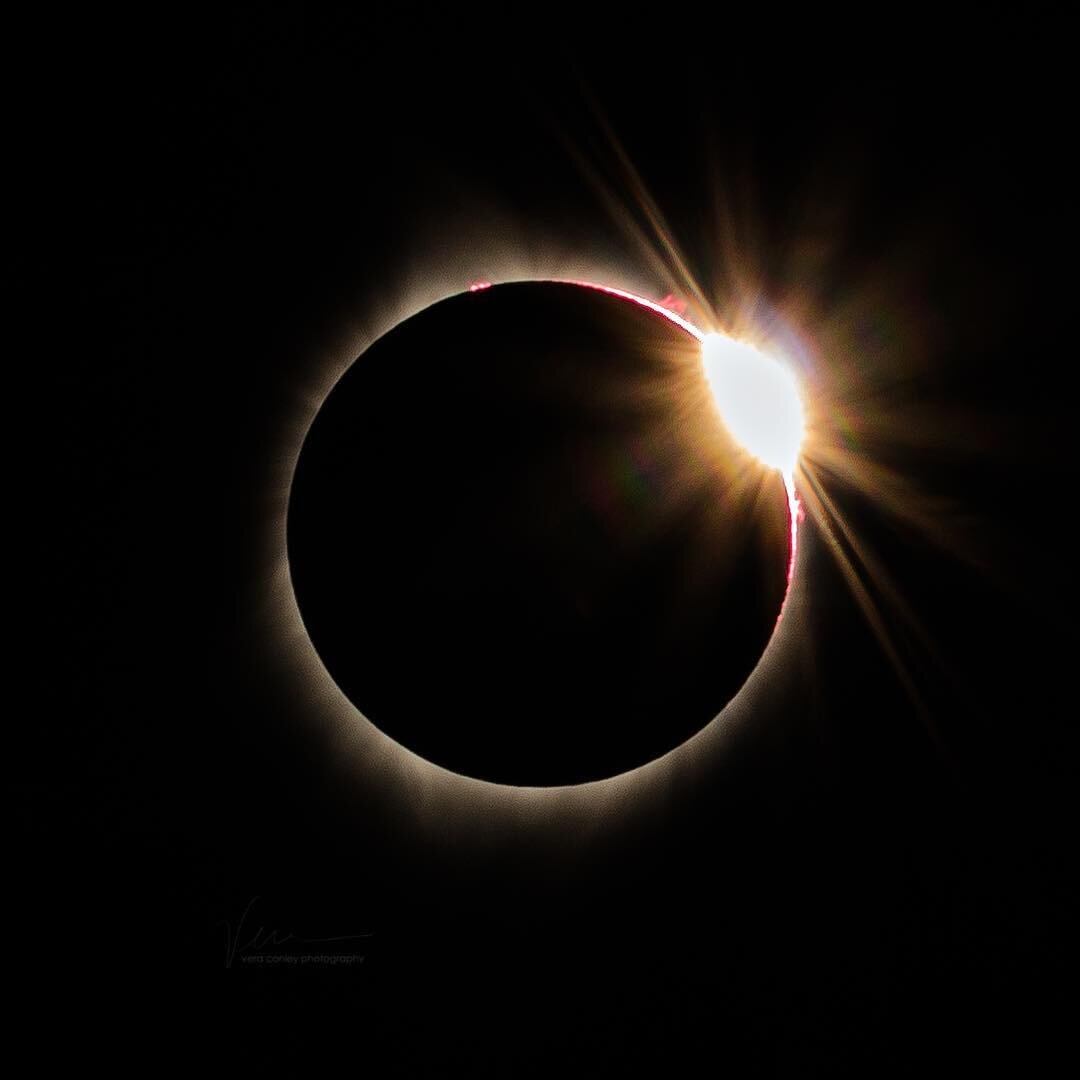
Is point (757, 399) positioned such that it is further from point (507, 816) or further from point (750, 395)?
point (507, 816)

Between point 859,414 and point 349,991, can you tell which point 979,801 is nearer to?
point 859,414

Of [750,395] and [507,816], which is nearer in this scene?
[750,395]
